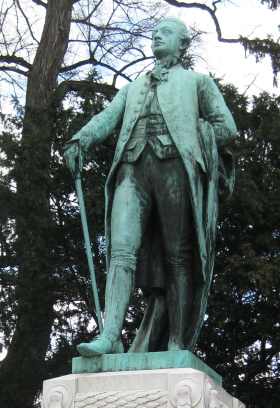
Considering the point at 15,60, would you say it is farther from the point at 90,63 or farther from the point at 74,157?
the point at 74,157

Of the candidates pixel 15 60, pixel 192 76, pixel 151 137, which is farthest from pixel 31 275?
pixel 151 137

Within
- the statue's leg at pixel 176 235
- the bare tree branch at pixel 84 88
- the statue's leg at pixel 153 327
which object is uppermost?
the bare tree branch at pixel 84 88

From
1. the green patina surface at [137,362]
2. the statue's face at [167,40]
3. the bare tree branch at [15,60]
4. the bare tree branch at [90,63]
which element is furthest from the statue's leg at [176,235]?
the bare tree branch at [15,60]

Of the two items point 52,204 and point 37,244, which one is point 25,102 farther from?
point 37,244

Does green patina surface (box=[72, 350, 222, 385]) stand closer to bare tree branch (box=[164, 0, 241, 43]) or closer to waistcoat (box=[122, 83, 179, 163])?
waistcoat (box=[122, 83, 179, 163])

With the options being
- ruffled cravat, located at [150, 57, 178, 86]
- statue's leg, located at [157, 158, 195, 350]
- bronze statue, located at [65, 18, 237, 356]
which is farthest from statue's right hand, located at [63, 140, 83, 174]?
ruffled cravat, located at [150, 57, 178, 86]

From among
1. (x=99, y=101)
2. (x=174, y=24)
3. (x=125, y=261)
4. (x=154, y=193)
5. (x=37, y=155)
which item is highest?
(x=99, y=101)

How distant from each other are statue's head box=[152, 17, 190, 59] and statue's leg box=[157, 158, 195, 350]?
3.03 feet

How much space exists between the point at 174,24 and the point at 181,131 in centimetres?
93

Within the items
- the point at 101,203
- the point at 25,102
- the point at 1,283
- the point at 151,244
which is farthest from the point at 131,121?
the point at 25,102

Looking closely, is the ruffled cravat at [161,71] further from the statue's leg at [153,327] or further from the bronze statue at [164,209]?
the statue's leg at [153,327]

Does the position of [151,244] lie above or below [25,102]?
below

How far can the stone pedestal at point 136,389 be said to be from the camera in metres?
5.59

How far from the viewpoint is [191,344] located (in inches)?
252
